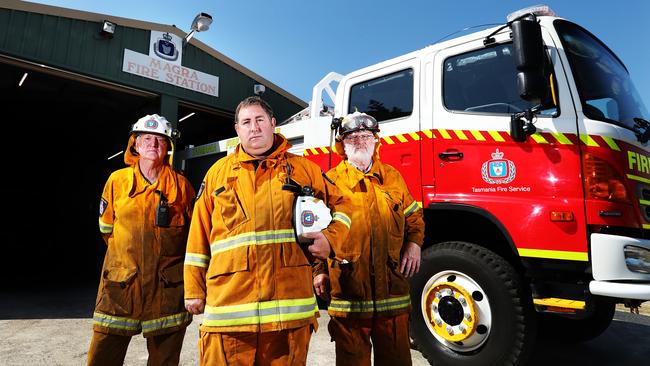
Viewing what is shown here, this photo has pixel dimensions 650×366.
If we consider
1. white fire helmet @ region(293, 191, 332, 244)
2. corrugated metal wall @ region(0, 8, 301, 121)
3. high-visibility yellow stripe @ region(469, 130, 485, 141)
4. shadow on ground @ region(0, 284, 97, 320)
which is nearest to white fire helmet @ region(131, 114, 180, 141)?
white fire helmet @ region(293, 191, 332, 244)

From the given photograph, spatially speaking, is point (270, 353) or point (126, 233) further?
point (126, 233)

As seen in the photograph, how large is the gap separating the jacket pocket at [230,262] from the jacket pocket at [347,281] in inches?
28.8

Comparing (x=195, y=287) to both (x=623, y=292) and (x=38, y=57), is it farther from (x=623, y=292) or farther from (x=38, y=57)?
(x=38, y=57)

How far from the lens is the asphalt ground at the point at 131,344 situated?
332 centimetres

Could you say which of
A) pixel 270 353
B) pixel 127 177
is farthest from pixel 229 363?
pixel 127 177

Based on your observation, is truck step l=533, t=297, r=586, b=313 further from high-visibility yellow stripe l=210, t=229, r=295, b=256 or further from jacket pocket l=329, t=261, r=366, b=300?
high-visibility yellow stripe l=210, t=229, r=295, b=256

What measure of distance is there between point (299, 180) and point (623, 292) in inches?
81.1

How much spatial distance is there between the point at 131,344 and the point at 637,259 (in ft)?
13.2

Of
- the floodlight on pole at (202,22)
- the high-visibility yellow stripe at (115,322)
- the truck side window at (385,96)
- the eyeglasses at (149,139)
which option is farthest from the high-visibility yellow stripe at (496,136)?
the floodlight on pole at (202,22)

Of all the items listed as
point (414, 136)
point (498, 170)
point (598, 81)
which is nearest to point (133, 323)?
point (414, 136)

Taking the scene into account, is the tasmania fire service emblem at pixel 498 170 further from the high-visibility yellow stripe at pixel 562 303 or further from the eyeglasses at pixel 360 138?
the eyeglasses at pixel 360 138

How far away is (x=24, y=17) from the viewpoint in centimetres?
625

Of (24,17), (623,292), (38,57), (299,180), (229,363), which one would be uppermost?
(24,17)

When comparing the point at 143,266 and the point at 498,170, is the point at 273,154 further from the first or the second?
the point at 498,170
